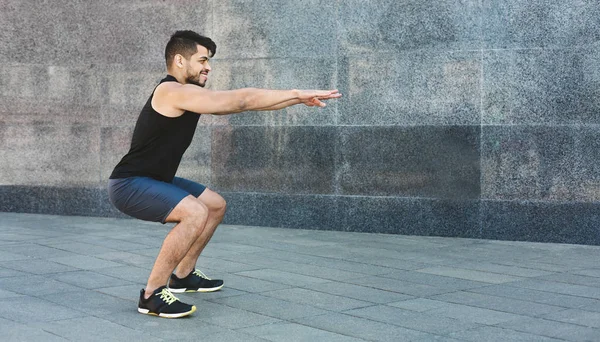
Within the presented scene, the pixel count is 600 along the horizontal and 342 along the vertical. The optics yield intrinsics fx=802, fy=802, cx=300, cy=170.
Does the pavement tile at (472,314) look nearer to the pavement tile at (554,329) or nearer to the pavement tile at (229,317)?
the pavement tile at (554,329)

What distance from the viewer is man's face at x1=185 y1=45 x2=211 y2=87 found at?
5875 mm

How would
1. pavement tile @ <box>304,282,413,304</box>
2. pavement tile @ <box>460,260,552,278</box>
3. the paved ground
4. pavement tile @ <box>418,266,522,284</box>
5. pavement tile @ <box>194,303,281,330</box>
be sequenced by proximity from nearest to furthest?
1. the paved ground
2. pavement tile @ <box>194,303,281,330</box>
3. pavement tile @ <box>304,282,413,304</box>
4. pavement tile @ <box>418,266,522,284</box>
5. pavement tile @ <box>460,260,552,278</box>

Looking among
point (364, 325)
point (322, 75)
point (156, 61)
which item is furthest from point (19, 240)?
point (364, 325)

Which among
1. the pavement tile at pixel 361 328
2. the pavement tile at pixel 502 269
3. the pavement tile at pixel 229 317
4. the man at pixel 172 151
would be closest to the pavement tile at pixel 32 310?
the man at pixel 172 151

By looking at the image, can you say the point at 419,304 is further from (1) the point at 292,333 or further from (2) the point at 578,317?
(1) the point at 292,333

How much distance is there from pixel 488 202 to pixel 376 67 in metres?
2.13

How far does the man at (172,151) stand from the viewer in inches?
210

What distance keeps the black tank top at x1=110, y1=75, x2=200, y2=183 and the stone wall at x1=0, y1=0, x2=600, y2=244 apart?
14.5 feet

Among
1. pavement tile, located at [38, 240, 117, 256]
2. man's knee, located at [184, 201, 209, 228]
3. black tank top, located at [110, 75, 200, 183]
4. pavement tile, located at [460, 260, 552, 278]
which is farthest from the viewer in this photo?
pavement tile, located at [38, 240, 117, 256]

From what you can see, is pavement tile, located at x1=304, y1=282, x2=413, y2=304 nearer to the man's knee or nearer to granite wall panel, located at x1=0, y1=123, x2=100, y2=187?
the man's knee

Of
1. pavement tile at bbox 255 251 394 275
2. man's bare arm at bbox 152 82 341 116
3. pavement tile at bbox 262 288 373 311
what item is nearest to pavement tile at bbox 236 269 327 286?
pavement tile at bbox 262 288 373 311

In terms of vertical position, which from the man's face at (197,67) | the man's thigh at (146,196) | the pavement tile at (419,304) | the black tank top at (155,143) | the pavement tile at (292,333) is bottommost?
the pavement tile at (419,304)

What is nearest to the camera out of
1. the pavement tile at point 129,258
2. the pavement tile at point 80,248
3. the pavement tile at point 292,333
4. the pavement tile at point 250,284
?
the pavement tile at point 292,333

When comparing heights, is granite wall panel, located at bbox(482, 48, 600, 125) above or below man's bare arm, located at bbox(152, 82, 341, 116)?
above
